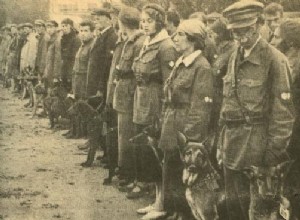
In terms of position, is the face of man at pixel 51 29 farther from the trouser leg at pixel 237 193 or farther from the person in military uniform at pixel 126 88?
the trouser leg at pixel 237 193

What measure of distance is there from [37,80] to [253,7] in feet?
5.42

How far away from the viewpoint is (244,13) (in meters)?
2.39

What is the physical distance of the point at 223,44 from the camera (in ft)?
9.21

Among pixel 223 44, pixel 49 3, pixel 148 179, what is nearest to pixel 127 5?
pixel 49 3

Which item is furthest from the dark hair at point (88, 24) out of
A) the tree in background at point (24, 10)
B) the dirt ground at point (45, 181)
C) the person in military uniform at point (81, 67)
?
the dirt ground at point (45, 181)

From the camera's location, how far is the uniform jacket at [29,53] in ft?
11.9

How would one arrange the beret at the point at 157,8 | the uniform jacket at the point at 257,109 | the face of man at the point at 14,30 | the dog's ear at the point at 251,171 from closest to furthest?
the uniform jacket at the point at 257,109 < the dog's ear at the point at 251,171 < the beret at the point at 157,8 < the face of man at the point at 14,30

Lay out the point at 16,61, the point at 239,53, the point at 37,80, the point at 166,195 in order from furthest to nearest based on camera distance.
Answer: the point at 37,80 → the point at 16,61 → the point at 166,195 → the point at 239,53

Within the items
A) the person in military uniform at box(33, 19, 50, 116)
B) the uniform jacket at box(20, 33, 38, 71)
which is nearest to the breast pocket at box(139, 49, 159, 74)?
the person in military uniform at box(33, 19, 50, 116)

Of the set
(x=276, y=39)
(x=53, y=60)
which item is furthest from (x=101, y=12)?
(x=276, y=39)

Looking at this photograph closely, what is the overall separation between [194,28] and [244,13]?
26cm

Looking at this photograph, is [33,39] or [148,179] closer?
[148,179]

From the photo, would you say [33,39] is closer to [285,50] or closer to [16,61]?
[16,61]

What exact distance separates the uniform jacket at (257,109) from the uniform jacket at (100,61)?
111cm
